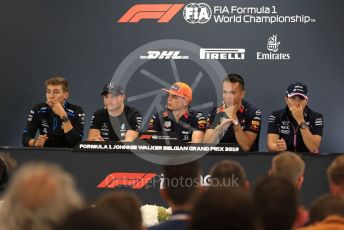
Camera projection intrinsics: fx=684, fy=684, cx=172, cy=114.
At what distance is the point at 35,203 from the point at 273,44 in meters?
6.50

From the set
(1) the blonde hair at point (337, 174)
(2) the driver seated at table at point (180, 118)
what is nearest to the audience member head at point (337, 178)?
(1) the blonde hair at point (337, 174)

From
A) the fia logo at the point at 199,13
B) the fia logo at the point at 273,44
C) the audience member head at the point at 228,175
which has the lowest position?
the audience member head at the point at 228,175

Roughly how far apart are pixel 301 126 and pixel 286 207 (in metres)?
4.34

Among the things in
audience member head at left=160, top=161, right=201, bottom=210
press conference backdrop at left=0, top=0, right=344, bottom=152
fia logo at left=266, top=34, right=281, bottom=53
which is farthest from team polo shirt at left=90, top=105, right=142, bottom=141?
audience member head at left=160, top=161, right=201, bottom=210

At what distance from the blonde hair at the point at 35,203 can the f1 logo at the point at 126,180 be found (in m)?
3.87

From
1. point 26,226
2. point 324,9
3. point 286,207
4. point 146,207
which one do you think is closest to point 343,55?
point 324,9

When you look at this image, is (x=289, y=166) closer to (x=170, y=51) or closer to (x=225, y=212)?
(x=225, y=212)

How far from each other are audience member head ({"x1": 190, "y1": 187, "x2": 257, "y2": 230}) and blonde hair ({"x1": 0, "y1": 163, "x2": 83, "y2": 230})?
532mm

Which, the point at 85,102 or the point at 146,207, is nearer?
the point at 146,207

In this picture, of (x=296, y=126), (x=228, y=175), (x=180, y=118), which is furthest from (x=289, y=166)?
(x=180, y=118)

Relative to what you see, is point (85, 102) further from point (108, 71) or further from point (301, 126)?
point (301, 126)

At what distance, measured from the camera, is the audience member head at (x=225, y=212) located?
1969mm

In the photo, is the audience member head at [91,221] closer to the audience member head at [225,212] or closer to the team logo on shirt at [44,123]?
the audience member head at [225,212]

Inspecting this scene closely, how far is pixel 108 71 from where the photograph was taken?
879 cm
